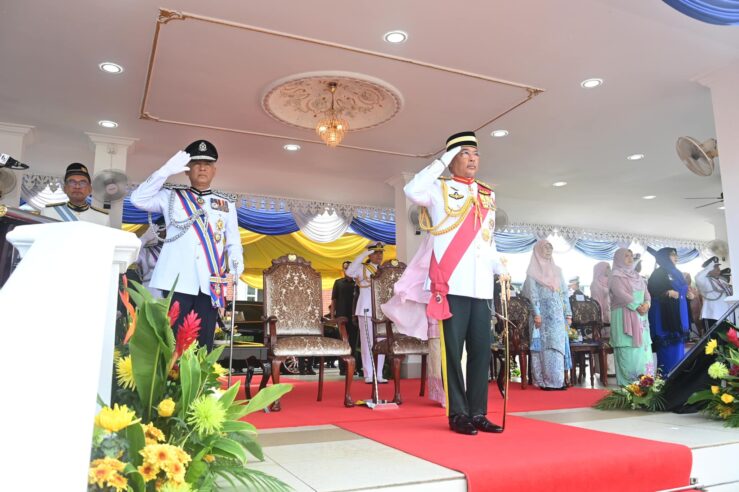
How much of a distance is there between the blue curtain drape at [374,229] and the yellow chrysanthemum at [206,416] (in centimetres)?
805

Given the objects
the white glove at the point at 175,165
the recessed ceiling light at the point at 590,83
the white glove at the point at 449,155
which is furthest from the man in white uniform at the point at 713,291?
the white glove at the point at 175,165

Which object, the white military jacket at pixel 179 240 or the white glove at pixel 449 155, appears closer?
the white glove at pixel 449 155

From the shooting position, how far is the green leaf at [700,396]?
10.8 feet

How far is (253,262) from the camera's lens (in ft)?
34.9

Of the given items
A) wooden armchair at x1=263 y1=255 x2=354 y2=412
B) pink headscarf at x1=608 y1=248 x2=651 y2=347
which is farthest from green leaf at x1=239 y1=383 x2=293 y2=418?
pink headscarf at x1=608 y1=248 x2=651 y2=347

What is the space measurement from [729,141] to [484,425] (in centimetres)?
354

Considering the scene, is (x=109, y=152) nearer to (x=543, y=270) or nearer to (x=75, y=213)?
(x=75, y=213)

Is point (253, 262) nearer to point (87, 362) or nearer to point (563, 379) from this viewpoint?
point (563, 379)

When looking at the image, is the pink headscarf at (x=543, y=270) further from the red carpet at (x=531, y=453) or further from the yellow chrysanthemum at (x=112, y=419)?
the yellow chrysanthemum at (x=112, y=419)

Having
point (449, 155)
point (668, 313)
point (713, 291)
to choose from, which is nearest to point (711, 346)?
point (449, 155)

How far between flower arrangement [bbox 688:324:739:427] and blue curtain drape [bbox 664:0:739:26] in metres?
1.81

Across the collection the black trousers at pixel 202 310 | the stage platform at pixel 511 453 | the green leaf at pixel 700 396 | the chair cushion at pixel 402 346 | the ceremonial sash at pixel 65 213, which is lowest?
the stage platform at pixel 511 453

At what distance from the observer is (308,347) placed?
4.19m

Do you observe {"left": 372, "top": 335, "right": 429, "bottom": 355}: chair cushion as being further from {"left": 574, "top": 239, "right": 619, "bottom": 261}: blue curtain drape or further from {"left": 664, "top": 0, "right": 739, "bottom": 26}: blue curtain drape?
{"left": 574, "top": 239, "right": 619, "bottom": 261}: blue curtain drape
